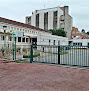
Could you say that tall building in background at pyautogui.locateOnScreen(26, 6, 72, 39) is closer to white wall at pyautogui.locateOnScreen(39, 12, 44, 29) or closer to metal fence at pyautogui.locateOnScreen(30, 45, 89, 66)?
white wall at pyautogui.locateOnScreen(39, 12, 44, 29)

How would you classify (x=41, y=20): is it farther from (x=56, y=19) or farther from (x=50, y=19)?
(x=56, y=19)

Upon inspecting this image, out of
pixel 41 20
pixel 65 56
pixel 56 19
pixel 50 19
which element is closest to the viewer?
pixel 65 56

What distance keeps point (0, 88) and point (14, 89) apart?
543mm

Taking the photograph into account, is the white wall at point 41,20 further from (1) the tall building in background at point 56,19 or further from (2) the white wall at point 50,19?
(2) the white wall at point 50,19

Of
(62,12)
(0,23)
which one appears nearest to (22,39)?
(0,23)

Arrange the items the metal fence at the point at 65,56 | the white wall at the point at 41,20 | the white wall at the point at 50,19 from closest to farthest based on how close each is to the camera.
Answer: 1. the metal fence at the point at 65,56
2. the white wall at the point at 50,19
3. the white wall at the point at 41,20

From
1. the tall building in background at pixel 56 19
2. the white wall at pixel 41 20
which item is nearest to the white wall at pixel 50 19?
the tall building in background at pixel 56 19

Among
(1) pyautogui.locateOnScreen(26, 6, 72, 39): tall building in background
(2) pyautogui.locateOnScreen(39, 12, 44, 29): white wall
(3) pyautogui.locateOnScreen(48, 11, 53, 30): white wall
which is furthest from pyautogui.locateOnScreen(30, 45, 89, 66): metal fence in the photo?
(2) pyautogui.locateOnScreen(39, 12, 44, 29): white wall

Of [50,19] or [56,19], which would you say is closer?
[56,19]

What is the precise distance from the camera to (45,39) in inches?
886

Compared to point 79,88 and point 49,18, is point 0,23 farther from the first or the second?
point 49,18

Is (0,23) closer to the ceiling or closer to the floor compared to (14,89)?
closer to the ceiling

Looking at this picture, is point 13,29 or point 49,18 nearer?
point 13,29

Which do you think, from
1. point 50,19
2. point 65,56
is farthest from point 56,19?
point 65,56
